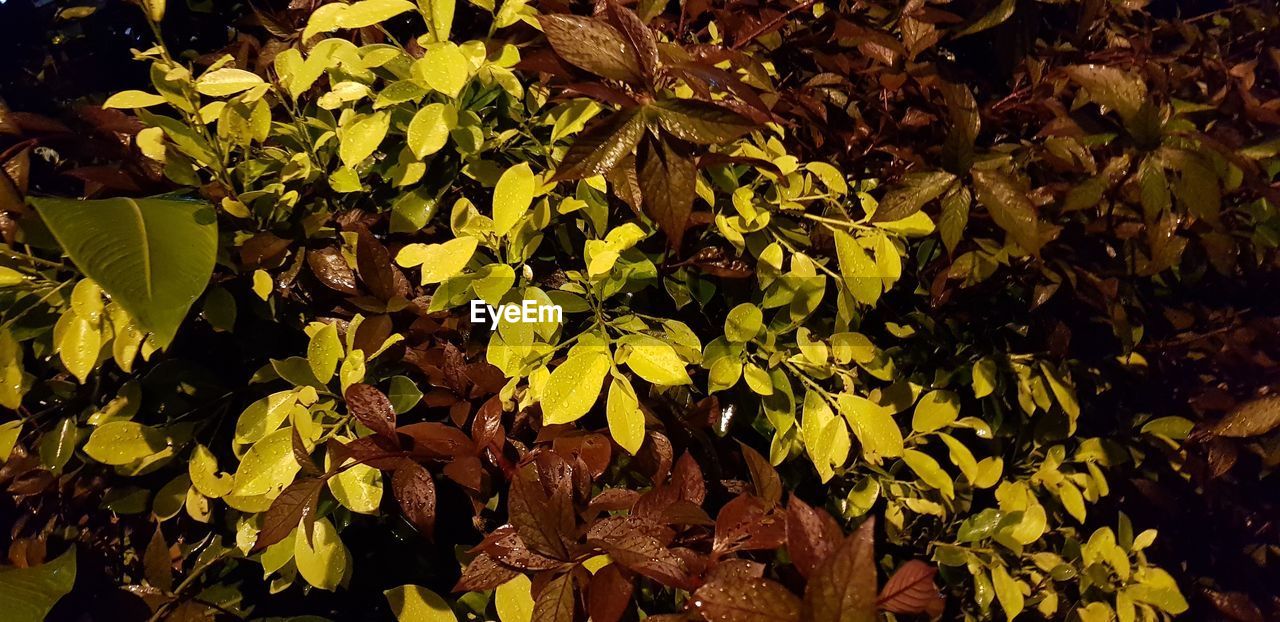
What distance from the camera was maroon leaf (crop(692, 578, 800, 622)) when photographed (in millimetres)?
535

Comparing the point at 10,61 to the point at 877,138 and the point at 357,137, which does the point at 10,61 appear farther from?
the point at 877,138

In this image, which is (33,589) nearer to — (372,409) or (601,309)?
(372,409)

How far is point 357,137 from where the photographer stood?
824 mm

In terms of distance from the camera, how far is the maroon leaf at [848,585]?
0.51 m

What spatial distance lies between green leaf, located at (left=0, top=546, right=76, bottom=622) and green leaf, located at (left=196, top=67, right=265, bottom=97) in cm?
57

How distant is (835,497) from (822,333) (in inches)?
10.6

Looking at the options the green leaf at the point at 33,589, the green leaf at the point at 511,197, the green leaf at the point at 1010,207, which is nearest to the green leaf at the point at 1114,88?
the green leaf at the point at 1010,207

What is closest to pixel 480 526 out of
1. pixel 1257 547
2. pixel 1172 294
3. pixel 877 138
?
pixel 877 138

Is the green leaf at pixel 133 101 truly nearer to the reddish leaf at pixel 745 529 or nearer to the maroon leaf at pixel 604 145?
the maroon leaf at pixel 604 145

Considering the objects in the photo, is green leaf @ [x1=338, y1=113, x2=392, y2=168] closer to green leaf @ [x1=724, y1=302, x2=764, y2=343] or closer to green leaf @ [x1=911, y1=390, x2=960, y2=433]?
green leaf @ [x1=724, y1=302, x2=764, y2=343]

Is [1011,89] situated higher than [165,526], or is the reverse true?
[1011,89]

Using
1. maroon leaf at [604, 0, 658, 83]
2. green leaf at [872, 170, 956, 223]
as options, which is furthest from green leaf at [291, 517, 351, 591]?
green leaf at [872, 170, 956, 223]

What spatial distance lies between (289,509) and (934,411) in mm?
866

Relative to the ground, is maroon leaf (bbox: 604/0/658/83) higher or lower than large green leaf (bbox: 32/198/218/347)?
higher
